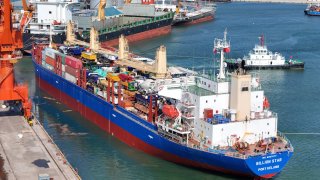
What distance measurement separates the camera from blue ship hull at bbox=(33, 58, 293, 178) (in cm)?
2394

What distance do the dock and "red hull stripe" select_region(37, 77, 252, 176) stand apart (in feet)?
15.5

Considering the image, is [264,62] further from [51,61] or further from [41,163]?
[41,163]

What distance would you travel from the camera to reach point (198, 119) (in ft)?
84.6

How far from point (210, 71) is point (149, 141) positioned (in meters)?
7.31

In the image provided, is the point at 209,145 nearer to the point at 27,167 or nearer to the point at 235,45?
the point at 27,167

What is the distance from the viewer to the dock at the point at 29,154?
72.8 feet

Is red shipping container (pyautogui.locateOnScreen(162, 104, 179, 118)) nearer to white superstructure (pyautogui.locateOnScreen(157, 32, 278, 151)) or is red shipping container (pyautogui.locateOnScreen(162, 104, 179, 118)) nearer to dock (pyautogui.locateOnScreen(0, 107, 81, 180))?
white superstructure (pyautogui.locateOnScreen(157, 32, 278, 151))

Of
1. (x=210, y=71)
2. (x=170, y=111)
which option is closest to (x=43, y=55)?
(x=210, y=71)

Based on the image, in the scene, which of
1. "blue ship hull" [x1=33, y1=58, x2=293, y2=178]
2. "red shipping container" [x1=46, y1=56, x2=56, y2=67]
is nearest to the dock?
"blue ship hull" [x1=33, y1=58, x2=293, y2=178]

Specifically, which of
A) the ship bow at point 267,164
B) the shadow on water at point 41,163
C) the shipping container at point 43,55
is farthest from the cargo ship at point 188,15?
the shadow on water at point 41,163

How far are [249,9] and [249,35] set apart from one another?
132ft

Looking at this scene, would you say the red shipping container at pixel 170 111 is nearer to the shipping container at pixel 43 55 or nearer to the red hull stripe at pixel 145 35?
the shipping container at pixel 43 55

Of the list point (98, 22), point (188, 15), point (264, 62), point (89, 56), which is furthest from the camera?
point (188, 15)

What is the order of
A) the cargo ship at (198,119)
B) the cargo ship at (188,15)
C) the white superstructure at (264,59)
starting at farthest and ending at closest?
the cargo ship at (188,15) < the white superstructure at (264,59) < the cargo ship at (198,119)
